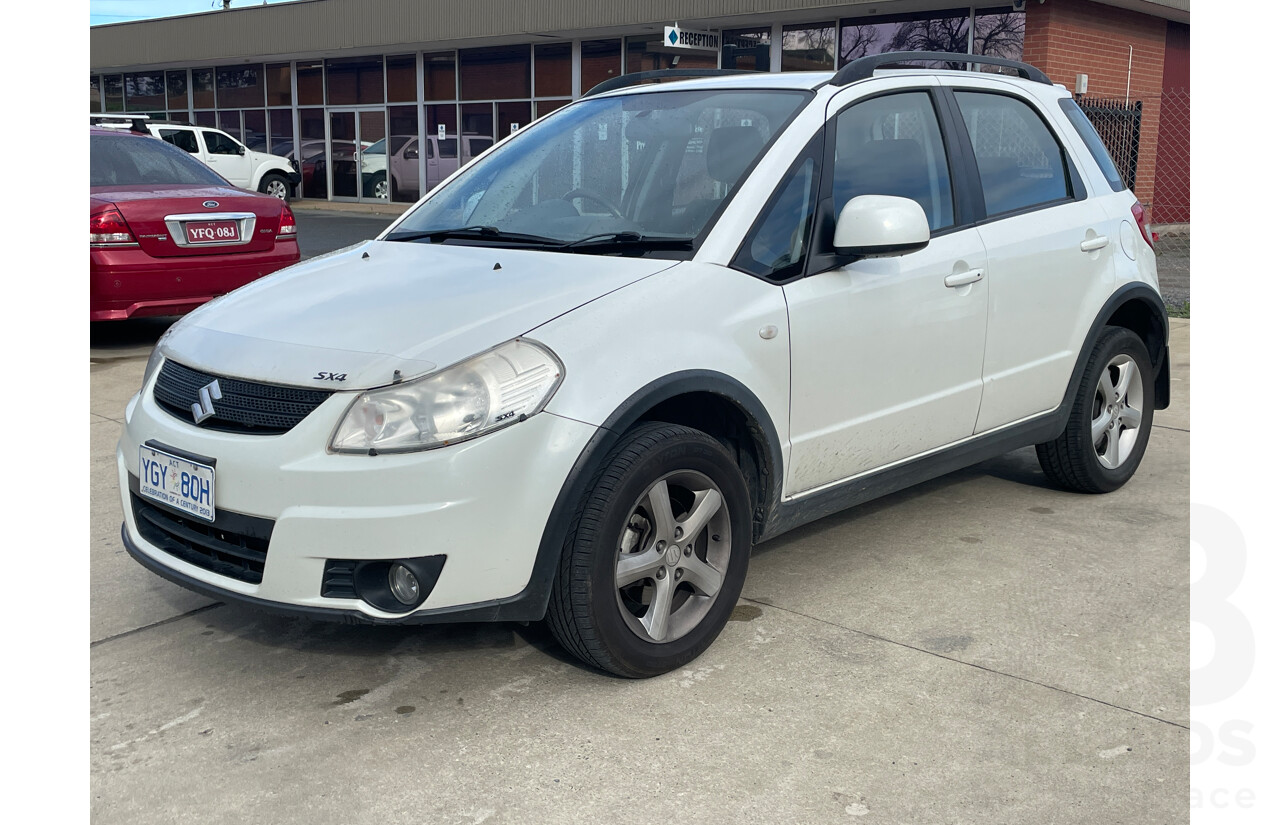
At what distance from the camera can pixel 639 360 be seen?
10.6 feet

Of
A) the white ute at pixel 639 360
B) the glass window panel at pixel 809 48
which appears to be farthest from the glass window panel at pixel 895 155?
the glass window panel at pixel 809 48

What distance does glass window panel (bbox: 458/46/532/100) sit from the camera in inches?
951

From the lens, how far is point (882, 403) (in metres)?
3.99

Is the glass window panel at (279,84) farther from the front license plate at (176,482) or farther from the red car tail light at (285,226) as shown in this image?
the front license plate at (176,482)

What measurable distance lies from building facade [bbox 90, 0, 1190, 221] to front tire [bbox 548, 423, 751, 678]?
13.6m

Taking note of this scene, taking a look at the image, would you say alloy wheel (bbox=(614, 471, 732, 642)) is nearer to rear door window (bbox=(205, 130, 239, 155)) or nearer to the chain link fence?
the chain link fence

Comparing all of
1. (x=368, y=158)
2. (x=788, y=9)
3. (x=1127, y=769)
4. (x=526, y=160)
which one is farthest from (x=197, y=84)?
(x=1127, y=769)

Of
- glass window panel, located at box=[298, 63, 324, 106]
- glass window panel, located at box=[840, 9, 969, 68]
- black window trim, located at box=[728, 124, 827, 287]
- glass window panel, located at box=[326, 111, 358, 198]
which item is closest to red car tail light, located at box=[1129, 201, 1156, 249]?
black window trim, located at box=[728, 124, 827, 287]

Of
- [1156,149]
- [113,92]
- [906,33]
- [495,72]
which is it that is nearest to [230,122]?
[113,92]

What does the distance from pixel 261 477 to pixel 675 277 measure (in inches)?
49.9

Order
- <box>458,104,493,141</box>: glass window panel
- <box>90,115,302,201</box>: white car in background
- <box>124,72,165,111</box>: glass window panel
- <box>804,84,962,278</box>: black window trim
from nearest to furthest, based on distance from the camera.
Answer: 1. <box>804,84,962,278</box>: black window trim
2. <box>90,115,302,201</box>: white car in background
3. <box>458,104,493,141</box>: glass window panel
4. <box>124,72,165,111</box>: glass window panel

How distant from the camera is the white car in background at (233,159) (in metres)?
22.9

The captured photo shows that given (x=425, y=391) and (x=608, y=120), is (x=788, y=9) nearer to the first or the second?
(x=608, y=120)

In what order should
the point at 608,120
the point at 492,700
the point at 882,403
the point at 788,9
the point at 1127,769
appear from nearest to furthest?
1. the point at 1127,769
2. the point at 492,700
3. the point at 882,403
4. the point at 608,120
5. the point at 788,9
